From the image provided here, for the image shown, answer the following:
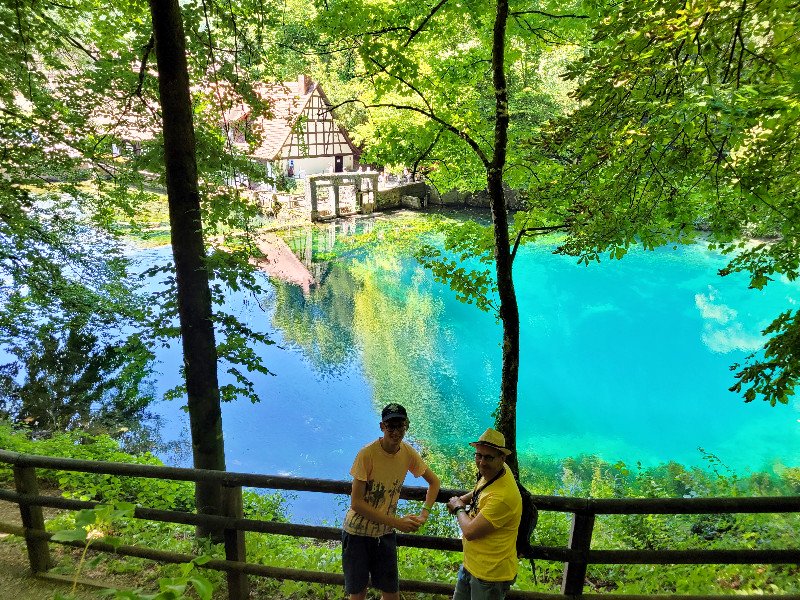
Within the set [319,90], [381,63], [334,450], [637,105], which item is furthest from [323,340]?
[319,90]

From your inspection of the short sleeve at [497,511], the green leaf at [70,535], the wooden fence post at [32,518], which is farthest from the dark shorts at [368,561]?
the wooden fence post at [32,518]

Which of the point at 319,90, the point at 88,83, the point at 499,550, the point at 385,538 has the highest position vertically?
the point at 319,90

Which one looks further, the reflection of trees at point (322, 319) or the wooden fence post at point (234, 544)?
the reflection of trees at point (322, 319)

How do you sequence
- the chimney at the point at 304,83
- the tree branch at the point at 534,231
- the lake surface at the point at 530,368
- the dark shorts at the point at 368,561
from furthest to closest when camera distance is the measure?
the chimney at the point at 304,83 → the lake surface at the point at 530,368 → the tree branch at the point at 534,231 → the dark shorts at the point at 368,561

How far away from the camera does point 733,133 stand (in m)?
2.96

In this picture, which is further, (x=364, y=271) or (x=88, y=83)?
(x=364, y=271)

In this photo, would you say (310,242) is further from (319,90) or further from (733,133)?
(733,133)

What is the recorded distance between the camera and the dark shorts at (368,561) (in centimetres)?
268

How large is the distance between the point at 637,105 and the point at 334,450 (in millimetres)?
9438

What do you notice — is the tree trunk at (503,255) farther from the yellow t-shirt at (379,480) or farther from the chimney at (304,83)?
the chimney at (304,83)

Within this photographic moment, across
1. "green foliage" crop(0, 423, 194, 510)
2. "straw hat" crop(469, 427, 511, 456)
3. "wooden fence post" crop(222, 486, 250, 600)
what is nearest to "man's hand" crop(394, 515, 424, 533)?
"straw hat" crop(469, 427, 511, 456)

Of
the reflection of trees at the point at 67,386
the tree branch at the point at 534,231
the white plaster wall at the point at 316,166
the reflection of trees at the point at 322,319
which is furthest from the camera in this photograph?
the white plaster wall at the point at 316,166

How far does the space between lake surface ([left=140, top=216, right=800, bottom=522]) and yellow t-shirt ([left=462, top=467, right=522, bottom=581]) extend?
7.31 m

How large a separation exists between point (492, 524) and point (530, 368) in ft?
44.4
